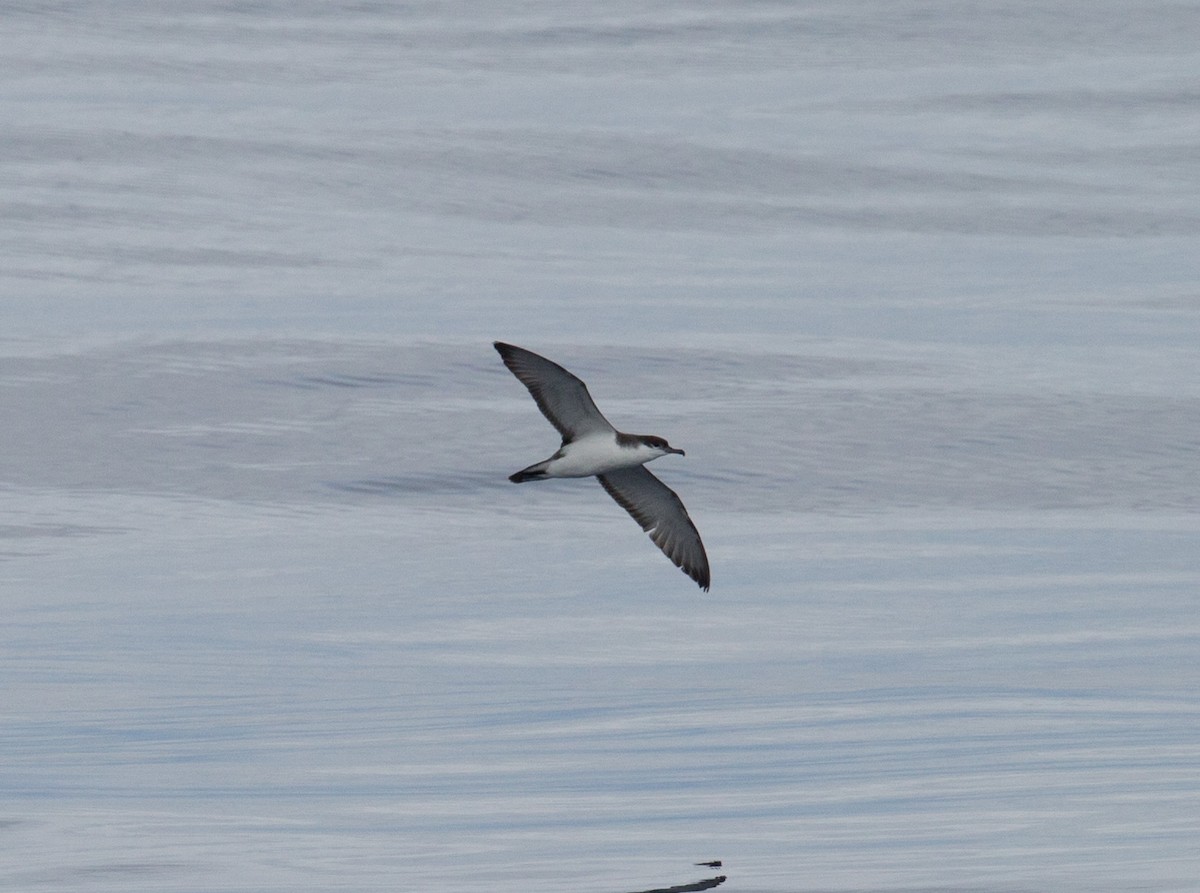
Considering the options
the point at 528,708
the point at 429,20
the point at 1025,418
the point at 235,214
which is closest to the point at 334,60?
the point at 429,20

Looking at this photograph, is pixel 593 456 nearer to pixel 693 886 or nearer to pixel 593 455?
pixel 593 455

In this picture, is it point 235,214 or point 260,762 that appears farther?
point 235,214

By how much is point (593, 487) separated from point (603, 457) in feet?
12.3

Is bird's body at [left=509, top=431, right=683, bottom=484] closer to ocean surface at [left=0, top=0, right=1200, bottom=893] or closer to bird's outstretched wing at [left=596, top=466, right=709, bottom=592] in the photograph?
bird's outstretched wing at [left=596, top=466, right=709, bottom=592]

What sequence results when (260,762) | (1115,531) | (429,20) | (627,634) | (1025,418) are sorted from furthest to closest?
(429,20)
(1025,418)
(1115,531)
(627,634)
(260,762)

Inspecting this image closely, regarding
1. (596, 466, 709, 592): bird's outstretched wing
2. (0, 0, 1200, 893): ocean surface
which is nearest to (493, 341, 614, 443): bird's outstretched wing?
(596, 466, 709, 592): bird's outstretched wing

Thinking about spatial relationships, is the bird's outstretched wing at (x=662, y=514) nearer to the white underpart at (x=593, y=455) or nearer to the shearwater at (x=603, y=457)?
the shearwater at (x=603, y=457)

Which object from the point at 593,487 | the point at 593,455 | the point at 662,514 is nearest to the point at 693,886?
the point at 593,455

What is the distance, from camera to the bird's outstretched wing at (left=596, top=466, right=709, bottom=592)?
1073 cm

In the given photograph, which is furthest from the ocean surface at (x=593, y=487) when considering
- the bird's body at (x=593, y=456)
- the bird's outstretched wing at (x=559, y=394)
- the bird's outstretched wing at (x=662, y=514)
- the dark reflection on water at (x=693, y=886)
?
the bird's outstretched wing at (x=559, y=394)

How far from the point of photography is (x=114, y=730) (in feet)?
32.4

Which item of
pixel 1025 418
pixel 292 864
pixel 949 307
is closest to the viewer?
pixel 292 864

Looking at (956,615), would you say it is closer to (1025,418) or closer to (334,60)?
(1025,418)

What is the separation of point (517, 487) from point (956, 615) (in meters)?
2.95
